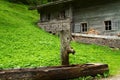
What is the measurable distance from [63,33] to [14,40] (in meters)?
10.6

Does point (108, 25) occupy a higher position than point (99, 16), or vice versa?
point (99, 16)

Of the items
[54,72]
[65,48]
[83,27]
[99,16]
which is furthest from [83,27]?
[54,72]

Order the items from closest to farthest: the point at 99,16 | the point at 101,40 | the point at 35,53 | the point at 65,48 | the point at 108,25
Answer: the point at 65,48 → the point at 35,53 → the point at 101,40 → the point at 108,25 → the point at 99,16

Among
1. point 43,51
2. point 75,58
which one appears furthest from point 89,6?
point 75,58

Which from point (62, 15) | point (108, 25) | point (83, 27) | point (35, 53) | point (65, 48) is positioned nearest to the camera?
point (65, 48)

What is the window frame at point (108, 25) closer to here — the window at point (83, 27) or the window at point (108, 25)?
the window at point (108, 25)

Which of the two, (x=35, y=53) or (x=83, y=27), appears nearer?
(x=35, y=53)

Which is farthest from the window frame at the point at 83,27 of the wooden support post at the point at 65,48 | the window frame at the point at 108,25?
the wooden support post at the point at 65,48

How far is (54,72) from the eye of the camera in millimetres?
10414

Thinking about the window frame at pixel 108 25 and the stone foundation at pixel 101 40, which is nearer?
the stone foundation at pixel 101 40

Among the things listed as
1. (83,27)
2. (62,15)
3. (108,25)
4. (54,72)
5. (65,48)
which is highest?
(62,15)

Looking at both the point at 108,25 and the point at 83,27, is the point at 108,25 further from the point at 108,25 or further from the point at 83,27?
the point at 83,27

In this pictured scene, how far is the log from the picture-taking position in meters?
9.70

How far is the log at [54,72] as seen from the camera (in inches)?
382
